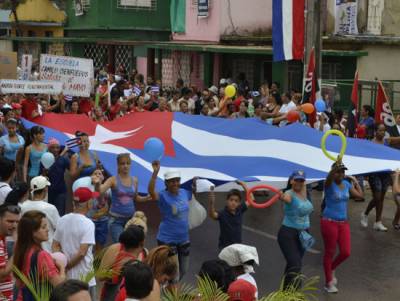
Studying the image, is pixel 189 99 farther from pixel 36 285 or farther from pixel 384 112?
pixel 36 285

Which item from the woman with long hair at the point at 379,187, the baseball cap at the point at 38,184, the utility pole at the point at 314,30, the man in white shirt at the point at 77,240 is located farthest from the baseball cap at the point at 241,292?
the utility pole at the point at 314,30

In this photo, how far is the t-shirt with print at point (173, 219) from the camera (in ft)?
27.2

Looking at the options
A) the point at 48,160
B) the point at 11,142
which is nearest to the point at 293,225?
the point at 48,160

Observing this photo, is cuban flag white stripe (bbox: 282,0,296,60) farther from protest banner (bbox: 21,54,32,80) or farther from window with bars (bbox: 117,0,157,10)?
window with bars (bbox: 117,0,157,10)

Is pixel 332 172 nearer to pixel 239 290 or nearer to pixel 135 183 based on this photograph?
pixel 135 183

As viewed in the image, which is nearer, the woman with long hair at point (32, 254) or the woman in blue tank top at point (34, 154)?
the woman with long hair at point (32, 254)

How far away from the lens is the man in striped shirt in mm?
6000

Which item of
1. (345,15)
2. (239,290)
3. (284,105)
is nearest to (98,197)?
(239,290)

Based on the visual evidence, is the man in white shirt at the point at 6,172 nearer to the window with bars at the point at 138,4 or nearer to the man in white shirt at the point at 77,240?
the man in white shirt at the point at 77,240

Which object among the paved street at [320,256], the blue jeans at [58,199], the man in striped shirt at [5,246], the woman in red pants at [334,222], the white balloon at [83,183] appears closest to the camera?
the man in striped shirt at [5,246]

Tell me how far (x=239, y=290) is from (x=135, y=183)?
11.8 ft

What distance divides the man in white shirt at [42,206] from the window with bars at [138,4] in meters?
28.8

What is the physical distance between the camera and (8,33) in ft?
173

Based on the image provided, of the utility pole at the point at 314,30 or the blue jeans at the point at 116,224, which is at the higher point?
the utility pole at the point at 314,30
